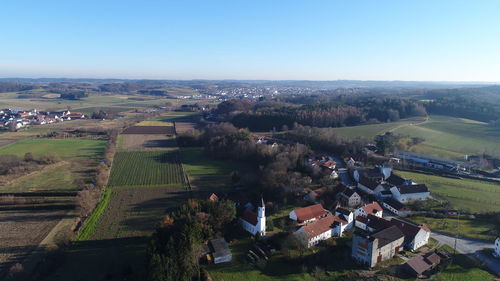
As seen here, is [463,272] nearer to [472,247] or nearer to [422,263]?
[422,263]

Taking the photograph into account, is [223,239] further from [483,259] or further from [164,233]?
[483,259]

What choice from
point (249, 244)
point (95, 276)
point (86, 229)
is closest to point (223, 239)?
point (249, 244)

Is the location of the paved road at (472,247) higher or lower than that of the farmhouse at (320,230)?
lower

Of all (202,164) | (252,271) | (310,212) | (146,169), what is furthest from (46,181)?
(310,212)

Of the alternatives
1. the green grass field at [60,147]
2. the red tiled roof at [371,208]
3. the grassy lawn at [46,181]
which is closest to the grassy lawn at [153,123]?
the green grass field at [60,147]

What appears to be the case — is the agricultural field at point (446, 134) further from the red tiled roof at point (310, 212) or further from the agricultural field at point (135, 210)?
the agricultural field at point (135, 210)

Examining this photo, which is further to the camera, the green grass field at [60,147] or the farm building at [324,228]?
the green grass field at [60,147]

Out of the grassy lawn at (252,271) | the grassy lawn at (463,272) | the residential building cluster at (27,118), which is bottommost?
the grassy lawn at (252,271)

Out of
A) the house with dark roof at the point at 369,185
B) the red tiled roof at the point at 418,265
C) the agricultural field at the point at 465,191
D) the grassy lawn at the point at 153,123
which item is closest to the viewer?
the red tiled roof at the point at 418,265
